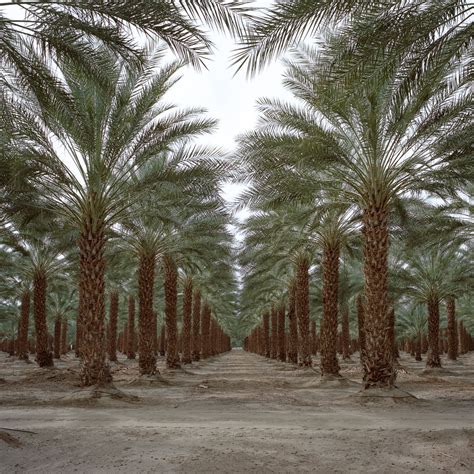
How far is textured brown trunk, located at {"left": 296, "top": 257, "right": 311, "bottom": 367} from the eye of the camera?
23.2m

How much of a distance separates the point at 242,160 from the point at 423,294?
15551 mm

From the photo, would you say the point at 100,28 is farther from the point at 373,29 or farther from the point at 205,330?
the point at 205,330

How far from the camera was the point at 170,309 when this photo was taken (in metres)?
23.1

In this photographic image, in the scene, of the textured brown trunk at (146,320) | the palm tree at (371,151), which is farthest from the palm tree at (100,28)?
the textured brown trunk at (146,320)

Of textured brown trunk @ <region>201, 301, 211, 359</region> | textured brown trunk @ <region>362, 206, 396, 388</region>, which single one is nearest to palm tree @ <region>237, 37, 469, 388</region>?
textured brown trunk @ <region>362, 206, 396, 388</region>

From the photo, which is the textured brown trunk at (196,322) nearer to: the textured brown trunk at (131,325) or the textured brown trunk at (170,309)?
the textured brown trunk at (131,325)

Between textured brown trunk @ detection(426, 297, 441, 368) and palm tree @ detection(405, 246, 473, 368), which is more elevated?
palm tree @ detection(405, 246, 473, 368)

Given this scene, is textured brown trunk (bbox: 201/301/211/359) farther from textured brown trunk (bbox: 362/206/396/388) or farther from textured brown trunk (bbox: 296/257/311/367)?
textured brown trunk (bbox: 362/206/396/388)

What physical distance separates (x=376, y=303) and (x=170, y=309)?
12.1 metres

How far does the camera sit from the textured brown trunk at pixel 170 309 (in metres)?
22.9

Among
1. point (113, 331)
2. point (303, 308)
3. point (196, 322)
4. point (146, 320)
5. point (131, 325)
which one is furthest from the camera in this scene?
point (196, 322)

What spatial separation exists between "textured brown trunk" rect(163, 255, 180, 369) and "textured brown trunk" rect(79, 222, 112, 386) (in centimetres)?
920

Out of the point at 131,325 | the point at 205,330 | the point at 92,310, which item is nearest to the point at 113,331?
the point at 131,325

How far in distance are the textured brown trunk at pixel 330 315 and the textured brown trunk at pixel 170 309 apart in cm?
708
